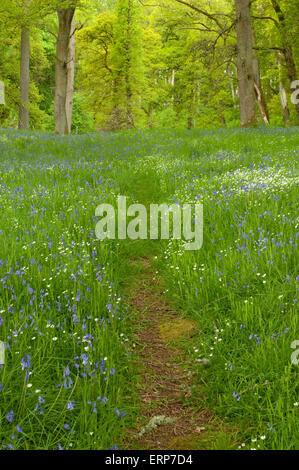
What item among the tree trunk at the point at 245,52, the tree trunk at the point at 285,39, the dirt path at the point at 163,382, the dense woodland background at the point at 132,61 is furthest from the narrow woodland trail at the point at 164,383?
the tree trunk at the point at 285,39

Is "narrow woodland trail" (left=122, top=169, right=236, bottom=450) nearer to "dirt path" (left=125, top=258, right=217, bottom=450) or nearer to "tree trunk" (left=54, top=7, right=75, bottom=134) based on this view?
"dirt path" (left=125, top=258, right=217, bottom=450)

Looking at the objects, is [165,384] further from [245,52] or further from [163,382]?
[245,52]

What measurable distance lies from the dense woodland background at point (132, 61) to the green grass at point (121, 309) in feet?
40.8

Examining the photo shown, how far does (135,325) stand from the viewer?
398 centimetres

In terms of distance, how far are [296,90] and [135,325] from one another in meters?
26.9

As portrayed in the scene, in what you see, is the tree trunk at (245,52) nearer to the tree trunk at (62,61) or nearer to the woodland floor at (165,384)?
the tree trunk at (62,61)

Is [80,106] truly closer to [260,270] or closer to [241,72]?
[241,72]

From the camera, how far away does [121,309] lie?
4094 millimetres

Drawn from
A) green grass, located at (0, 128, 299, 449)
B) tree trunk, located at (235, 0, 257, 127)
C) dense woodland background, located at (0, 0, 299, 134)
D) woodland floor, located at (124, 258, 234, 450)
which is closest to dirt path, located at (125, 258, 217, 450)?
woodland floor, located at (124, 258, 234, 450)

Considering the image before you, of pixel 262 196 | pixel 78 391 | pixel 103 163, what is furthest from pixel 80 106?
pixel 78 391

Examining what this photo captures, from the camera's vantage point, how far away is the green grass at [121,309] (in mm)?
2504

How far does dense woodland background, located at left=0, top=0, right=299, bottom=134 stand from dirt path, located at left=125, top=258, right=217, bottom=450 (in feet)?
47.5

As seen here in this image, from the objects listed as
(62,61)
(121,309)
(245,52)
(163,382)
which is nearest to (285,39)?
(245,52)
